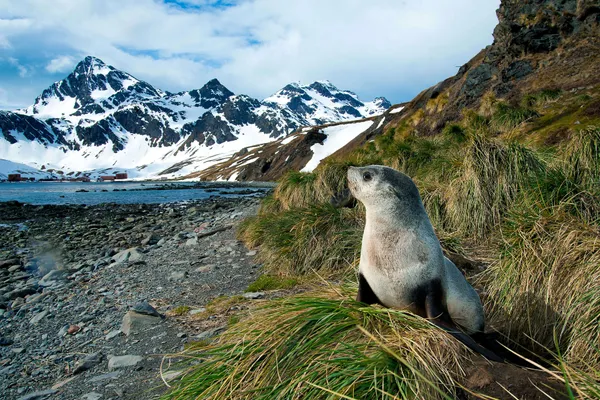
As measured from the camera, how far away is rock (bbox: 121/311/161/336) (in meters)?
5.05

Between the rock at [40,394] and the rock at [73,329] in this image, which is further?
the rock at [73,329]

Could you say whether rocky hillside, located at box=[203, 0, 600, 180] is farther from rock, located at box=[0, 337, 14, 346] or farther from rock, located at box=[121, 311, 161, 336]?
rock, located at box=[0, 337, 14, 346]

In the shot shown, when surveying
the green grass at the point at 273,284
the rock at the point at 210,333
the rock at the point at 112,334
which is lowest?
the rock at the point at 112,334

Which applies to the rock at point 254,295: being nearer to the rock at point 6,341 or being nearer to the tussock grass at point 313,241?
the tussock grass at point 313,241

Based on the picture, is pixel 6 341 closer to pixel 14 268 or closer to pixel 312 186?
pixel 14 268

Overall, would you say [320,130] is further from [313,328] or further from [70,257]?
[313,328]

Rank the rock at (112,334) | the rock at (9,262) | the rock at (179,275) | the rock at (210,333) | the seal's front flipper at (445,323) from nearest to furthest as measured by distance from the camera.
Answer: the seal's front flipper at (445,323) < the rock at (210,333) < the rock at (112,334) < the rock at (179,275) < the rock at (9,262)

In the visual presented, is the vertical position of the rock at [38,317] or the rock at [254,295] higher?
the rock at [254,295]

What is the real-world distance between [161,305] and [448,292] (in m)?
4.74

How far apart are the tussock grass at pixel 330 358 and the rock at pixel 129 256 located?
29.2 ft

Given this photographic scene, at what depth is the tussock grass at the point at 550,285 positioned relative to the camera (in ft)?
9.64

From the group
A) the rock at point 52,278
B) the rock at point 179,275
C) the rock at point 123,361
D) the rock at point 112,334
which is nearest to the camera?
the rock at point 123,361

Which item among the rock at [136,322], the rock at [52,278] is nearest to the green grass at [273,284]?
the rock at [136,322]

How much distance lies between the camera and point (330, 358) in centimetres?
225
